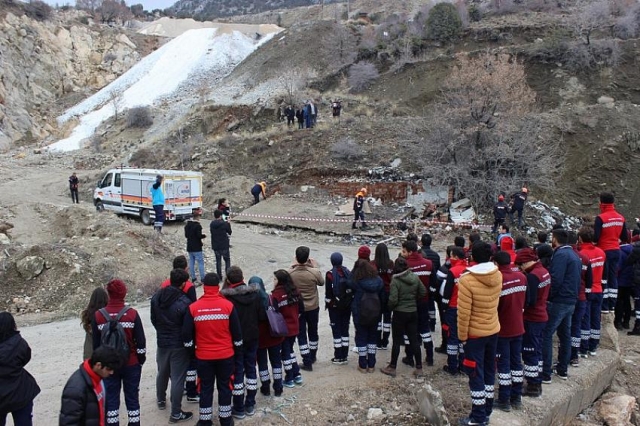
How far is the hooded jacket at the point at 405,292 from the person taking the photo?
6.74 meters

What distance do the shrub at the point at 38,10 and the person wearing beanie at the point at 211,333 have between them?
5708 centimetres

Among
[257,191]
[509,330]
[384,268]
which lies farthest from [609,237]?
[257,191]

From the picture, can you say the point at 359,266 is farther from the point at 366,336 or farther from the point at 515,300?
the point at 515,300

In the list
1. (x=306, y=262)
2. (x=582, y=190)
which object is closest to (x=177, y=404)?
(x=306, y=262)

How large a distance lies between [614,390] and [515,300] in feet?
12.7

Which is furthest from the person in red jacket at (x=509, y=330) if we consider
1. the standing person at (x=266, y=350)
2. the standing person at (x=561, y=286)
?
the standing person at (x=266, y=350)

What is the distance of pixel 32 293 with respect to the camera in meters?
11.6

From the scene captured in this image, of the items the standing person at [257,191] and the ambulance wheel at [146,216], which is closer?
the ambulance wheel at [146,216]

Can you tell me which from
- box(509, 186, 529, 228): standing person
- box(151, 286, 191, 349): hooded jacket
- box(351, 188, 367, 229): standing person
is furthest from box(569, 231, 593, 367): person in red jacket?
box(351, 188, 367, 229): standing person

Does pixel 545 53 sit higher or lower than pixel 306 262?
higher

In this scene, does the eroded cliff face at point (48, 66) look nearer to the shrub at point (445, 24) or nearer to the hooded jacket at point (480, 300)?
the shrub at point (445, 24)

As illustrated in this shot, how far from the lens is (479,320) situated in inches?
→ 221

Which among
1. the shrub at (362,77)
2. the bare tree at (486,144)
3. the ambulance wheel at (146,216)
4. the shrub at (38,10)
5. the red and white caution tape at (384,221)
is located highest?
the shrub at (38,10)

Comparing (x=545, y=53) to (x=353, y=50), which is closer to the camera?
(x=545, y=53)
